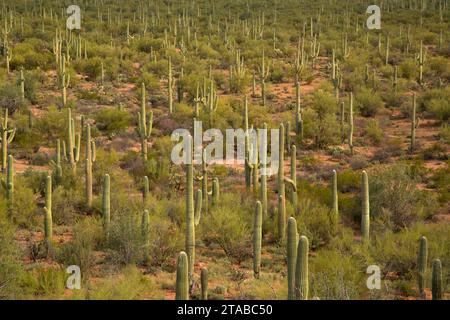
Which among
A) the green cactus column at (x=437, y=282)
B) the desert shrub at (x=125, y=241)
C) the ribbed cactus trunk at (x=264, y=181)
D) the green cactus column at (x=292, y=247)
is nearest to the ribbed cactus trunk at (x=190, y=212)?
the desert shrub at (x=125, y=241)

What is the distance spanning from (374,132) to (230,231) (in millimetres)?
9798

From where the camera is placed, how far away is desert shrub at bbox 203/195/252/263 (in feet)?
32.6

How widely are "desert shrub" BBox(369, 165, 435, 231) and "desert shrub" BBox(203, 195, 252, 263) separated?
7.30 ft

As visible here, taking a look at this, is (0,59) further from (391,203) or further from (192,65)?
(391,203)

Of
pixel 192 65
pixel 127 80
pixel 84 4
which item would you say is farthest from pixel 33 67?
pixel 84 4

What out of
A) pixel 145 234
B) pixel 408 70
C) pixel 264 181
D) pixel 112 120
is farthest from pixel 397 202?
pixel 408 70

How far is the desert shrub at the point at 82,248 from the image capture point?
8914mm

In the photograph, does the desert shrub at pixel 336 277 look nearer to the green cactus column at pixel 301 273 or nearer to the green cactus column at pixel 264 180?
the green cactus column at pixel 301 273

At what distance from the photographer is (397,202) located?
11297 millimetres

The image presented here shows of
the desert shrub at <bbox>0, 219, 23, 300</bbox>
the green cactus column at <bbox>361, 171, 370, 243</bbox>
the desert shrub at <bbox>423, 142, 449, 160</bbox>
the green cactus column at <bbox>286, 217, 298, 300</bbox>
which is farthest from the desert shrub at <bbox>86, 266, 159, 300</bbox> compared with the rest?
the desert shrub at <bbox>423, 142, 449, 160</bbox>

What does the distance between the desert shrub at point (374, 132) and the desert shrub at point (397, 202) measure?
6224 millimetres

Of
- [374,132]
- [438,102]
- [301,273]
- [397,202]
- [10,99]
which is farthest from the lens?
[438,102]

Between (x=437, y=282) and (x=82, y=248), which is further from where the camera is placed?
(x=82, y=248)

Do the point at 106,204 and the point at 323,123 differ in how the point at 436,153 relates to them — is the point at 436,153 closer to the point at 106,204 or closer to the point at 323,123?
the point at 323,123
